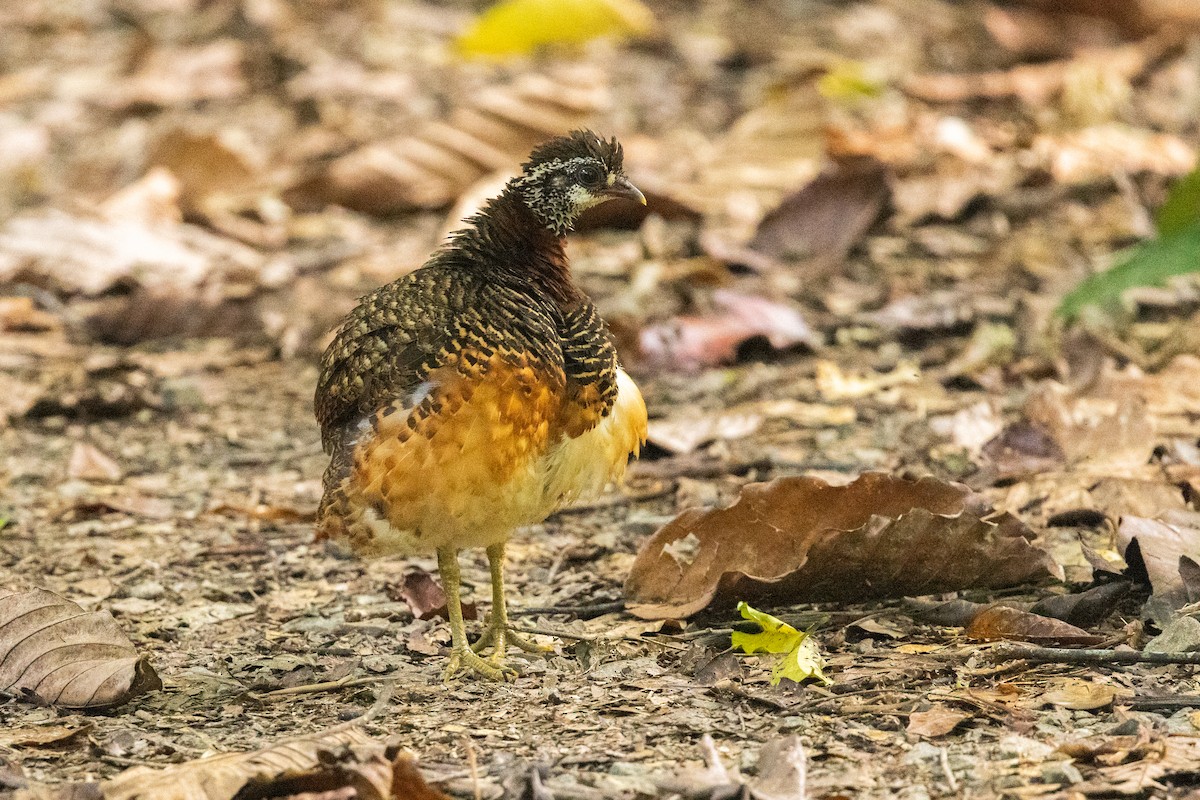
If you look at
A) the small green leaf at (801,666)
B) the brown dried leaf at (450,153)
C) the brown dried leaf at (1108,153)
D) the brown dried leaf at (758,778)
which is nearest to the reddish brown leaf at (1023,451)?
the small green leaf at (801,666)

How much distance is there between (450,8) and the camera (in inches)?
420

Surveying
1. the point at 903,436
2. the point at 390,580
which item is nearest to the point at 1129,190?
the point at 903,436

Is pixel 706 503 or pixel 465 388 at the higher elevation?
pixel 465 388

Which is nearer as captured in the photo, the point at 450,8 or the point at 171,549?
the point at 171,549

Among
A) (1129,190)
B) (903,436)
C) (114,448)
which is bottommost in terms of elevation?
(114,448)

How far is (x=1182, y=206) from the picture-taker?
5.81 meters

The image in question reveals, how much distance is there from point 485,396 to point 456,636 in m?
0.66

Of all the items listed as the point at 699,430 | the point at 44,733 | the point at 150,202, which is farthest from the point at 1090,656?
the point at 150,202

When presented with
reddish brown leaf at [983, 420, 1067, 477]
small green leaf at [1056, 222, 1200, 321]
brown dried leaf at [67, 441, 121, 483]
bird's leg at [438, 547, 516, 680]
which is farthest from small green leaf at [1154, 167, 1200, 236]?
brown dried leaf at [67, 441, 121, 483]

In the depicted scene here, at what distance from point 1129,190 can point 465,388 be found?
471 cm

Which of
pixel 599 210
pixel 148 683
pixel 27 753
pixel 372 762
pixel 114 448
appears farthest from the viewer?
pixel 599 210

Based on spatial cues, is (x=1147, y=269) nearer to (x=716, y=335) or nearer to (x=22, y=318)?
(x=716, y=335)

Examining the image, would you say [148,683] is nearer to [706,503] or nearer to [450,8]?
[706,503]

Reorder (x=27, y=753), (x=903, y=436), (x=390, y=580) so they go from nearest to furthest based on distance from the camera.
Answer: (x=27, y=753) < (x=390, y=580) < (x=903, y=436)
